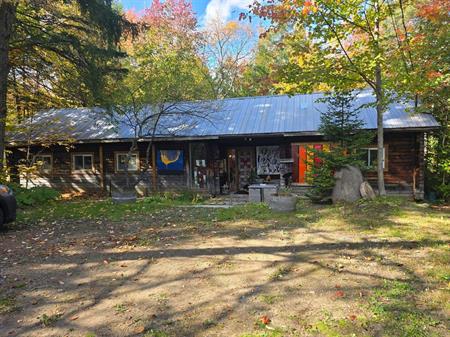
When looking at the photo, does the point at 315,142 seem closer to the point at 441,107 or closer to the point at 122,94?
the point at 441,107

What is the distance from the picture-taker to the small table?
11.8 meters

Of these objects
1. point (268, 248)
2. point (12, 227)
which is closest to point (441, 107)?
point (268, 248)

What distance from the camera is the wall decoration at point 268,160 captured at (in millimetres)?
15539

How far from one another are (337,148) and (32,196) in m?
10.7

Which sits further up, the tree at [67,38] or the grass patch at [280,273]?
the tree at [67,38]

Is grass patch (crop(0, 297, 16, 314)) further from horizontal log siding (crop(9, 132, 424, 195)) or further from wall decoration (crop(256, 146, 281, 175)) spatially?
wall decoration (crop(256, 146, 281, 175))

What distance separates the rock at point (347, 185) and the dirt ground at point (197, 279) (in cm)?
313

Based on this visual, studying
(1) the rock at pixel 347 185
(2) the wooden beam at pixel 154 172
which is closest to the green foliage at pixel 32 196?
(2) the wooden beam at pixel 154 172

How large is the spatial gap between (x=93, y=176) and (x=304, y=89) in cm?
1105

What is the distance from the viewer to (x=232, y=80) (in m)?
30.0

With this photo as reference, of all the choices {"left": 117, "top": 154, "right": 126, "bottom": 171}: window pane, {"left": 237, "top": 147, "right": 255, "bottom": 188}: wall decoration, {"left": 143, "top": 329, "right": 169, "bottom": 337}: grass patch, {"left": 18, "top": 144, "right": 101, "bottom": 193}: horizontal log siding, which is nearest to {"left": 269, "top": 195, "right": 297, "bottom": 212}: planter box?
{"left": 143, "top": 329, "right": 169, "bottom": 337}: grass patch

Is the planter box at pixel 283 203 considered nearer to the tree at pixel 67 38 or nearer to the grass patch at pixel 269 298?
the grass patch at pixel 269 298

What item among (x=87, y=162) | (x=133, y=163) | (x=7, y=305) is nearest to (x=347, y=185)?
(x=7, y=305)

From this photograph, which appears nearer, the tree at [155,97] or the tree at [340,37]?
the tree at [340,37]
